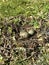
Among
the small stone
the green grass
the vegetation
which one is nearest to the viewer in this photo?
the vegetation

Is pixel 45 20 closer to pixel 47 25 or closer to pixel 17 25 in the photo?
pixel 47 25

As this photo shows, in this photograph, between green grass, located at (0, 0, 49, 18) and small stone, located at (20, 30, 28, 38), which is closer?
small stone, located at (20, 30, 28, 38)

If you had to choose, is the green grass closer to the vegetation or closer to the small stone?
the vegetation

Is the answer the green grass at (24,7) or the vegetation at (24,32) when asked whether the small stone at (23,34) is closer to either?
the vegetation at (24,32)

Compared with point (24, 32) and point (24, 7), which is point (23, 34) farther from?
point (24, 7)

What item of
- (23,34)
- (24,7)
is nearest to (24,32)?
(23,34)

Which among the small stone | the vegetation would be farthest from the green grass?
the small stone

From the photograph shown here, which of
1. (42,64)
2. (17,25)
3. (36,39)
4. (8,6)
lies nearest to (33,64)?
(42,64)

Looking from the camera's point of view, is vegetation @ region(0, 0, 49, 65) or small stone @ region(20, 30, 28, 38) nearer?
vegetation @ region(0, 0, 49, 65)

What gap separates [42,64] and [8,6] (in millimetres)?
1635

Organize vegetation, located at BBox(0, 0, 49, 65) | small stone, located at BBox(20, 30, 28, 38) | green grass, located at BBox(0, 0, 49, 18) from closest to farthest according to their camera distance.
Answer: vegetation, located at BBox(0, 0, 49, 65), small stone, located at BBox(20, 30, 28, 38), green grass, located at BBox(0, 0, 49, 18)

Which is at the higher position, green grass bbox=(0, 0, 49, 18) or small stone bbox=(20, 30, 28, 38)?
green grass bbox=(0, 0, 49, 18)

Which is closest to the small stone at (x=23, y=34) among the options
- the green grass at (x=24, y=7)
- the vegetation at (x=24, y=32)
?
the vegetation at (x=24, y=32)

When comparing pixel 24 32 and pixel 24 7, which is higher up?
pixel 24 7
